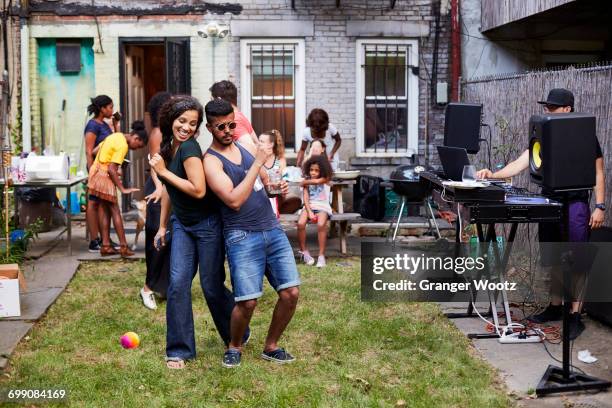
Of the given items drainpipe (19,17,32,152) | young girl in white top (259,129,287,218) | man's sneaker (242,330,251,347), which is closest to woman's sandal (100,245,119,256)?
young girl in white top (259,129,287,218)

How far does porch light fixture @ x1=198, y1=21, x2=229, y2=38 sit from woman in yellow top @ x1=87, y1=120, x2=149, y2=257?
9.70 feet

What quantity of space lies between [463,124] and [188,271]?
10.6 feet

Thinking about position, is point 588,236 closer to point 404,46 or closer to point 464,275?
point 464,275

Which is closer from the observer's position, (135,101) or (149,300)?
(149,300)

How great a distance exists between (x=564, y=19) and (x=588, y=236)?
6.87 m

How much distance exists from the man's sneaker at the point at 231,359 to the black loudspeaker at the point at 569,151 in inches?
91.7

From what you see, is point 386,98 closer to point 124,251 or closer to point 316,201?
point 316,201

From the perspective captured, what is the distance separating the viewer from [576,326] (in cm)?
682

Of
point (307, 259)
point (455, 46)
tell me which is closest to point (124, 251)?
point (307, 259)

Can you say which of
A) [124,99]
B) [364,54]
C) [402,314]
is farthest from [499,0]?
[402,314]

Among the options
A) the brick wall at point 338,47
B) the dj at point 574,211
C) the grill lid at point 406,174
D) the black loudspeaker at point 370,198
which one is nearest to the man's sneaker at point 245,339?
the dj at point 574,211

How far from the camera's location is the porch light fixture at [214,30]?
12.6 m

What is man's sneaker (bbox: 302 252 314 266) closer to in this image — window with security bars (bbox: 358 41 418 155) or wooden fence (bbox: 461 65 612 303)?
wooden fence (bbox: 461 65 612 303)

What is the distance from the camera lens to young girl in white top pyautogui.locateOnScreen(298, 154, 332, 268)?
9.74 metres
